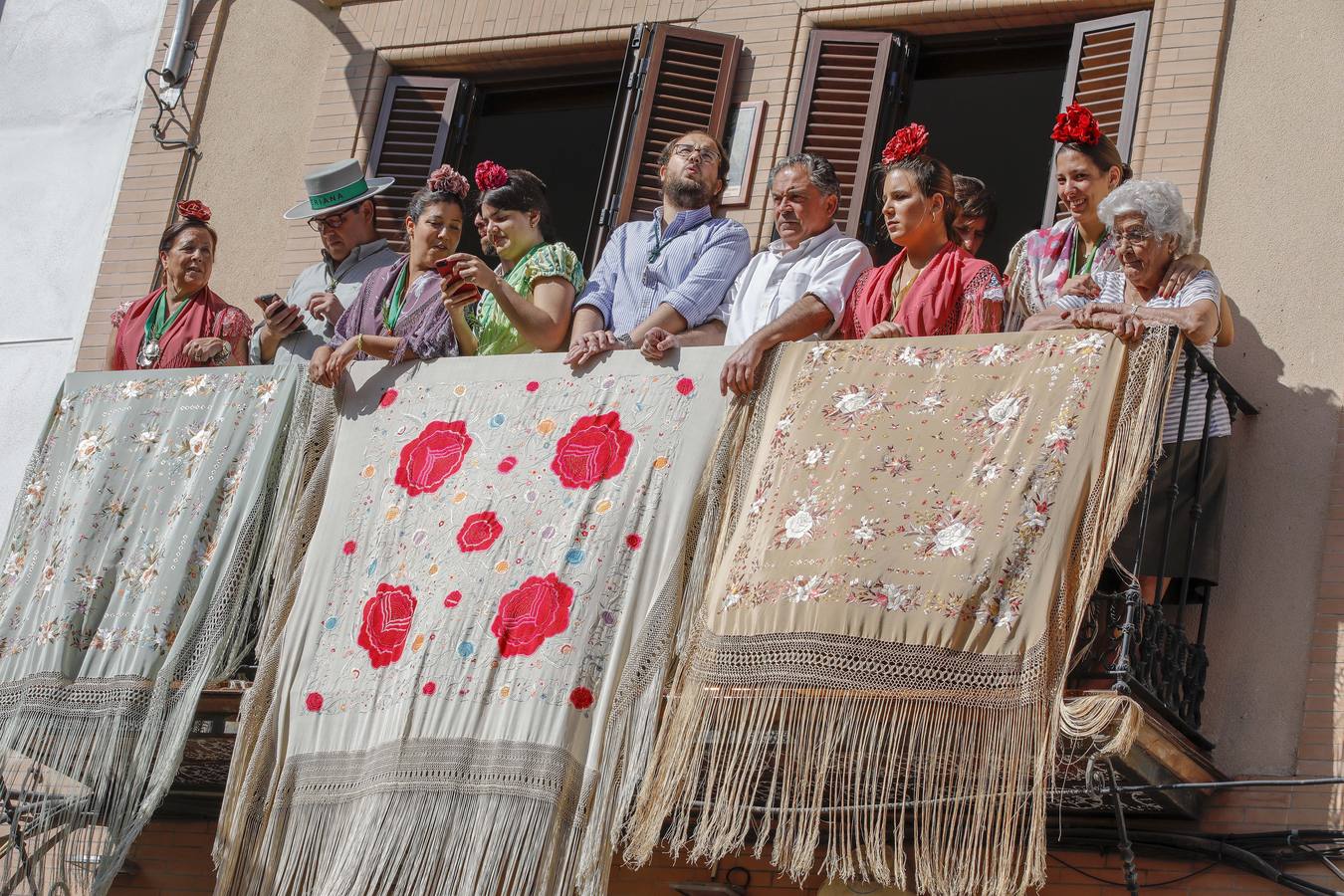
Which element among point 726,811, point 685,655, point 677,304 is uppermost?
point 677,304

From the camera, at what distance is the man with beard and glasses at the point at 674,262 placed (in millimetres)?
7320

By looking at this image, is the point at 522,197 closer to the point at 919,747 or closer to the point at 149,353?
the point at 149,353

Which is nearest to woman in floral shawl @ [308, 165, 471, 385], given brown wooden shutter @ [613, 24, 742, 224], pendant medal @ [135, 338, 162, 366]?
pendant medal @ [135, 338, 162, 366]

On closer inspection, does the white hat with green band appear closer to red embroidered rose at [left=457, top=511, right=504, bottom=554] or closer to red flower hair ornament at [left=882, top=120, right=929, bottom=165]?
red embroidered rose at [left=457, top=511, right=504, bottom=554]

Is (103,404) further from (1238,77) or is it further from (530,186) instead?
(1238,77)

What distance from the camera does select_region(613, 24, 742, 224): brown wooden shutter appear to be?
8.98m

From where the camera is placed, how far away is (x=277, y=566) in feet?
23.6

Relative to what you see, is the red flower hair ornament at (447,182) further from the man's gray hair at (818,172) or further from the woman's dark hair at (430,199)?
the man's gray hair at (818,172)

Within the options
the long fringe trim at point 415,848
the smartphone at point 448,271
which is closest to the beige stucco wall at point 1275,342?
the long fringe trim at point 415,848

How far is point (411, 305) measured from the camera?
7.66 m

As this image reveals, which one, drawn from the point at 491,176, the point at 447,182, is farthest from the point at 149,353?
the point at 491,176

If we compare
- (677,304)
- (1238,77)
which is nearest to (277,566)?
(677,304)

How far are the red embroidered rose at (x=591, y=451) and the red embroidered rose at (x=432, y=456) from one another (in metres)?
0.41

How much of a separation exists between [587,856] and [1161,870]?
1.97m
